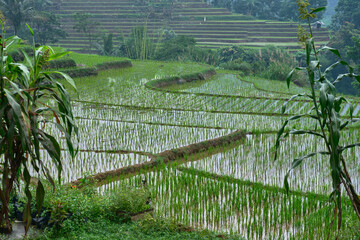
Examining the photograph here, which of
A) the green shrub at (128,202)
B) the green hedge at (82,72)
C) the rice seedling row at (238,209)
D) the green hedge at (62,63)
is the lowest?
the green hedge at (82,72)

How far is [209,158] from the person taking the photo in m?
6.26

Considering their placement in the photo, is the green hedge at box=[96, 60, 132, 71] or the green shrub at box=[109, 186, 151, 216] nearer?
the green shrub at box=[109, 186, 151, 216]

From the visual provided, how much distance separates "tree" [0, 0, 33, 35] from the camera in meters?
21.6

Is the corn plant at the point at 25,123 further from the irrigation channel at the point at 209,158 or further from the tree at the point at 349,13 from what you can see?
the tree at the point at 349,13

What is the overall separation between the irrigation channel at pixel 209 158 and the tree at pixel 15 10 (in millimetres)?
11810

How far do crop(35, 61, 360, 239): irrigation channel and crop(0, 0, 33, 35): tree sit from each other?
38.7ft

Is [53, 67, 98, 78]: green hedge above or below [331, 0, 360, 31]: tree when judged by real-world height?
below

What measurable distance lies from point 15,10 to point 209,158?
1842cm

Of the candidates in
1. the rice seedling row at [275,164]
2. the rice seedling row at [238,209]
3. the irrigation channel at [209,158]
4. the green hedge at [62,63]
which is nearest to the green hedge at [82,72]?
the green hedge at [62,63]

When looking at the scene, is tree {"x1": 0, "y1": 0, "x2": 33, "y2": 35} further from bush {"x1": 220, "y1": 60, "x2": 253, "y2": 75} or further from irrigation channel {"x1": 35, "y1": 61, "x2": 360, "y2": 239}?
irrigation channel {"x1": 35, "y1": 61, "x2": 360, "y2": 239}

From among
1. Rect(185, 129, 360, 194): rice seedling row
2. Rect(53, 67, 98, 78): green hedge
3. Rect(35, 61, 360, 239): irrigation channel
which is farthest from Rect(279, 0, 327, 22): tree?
Rect(185, 129, 360, 194): rice seedling row

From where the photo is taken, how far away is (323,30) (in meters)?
29.2

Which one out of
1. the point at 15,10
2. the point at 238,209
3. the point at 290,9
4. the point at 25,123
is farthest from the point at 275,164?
the point at 290,9

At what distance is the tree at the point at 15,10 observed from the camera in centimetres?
2158
